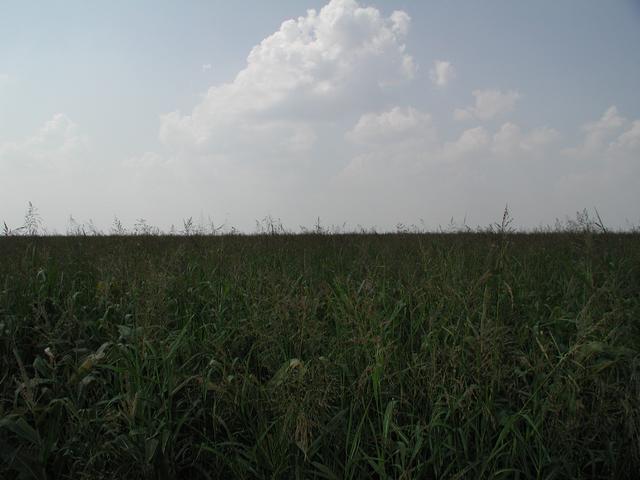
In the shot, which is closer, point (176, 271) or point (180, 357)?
point (180, 357)

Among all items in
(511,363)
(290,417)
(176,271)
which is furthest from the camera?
(176,271)

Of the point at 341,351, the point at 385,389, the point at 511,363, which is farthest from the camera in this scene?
the point at 511,363

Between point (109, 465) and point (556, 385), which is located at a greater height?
point (556, 385)

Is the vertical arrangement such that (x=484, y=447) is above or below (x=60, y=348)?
below

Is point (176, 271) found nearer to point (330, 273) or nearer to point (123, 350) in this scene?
point (330, 273)

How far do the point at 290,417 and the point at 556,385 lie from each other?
1171 millimetres

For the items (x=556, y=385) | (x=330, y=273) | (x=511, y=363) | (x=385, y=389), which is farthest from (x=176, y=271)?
(x=556, y=385)

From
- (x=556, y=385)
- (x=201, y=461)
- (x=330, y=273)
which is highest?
(x=330, y=273)

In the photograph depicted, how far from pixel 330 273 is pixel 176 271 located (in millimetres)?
1425

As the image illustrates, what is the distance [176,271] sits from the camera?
434 centimetres

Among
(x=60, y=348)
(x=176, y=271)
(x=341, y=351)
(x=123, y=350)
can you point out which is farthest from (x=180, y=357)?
(x=176, y=271)

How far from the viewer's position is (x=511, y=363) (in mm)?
2793

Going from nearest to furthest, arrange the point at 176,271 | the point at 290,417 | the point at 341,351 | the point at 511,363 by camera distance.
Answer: the point at 290,417 → the point at 341,351 → the point at 511,363 → the point at 176,271

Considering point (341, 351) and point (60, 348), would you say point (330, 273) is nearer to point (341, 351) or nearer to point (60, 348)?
A: point (341, 351)
